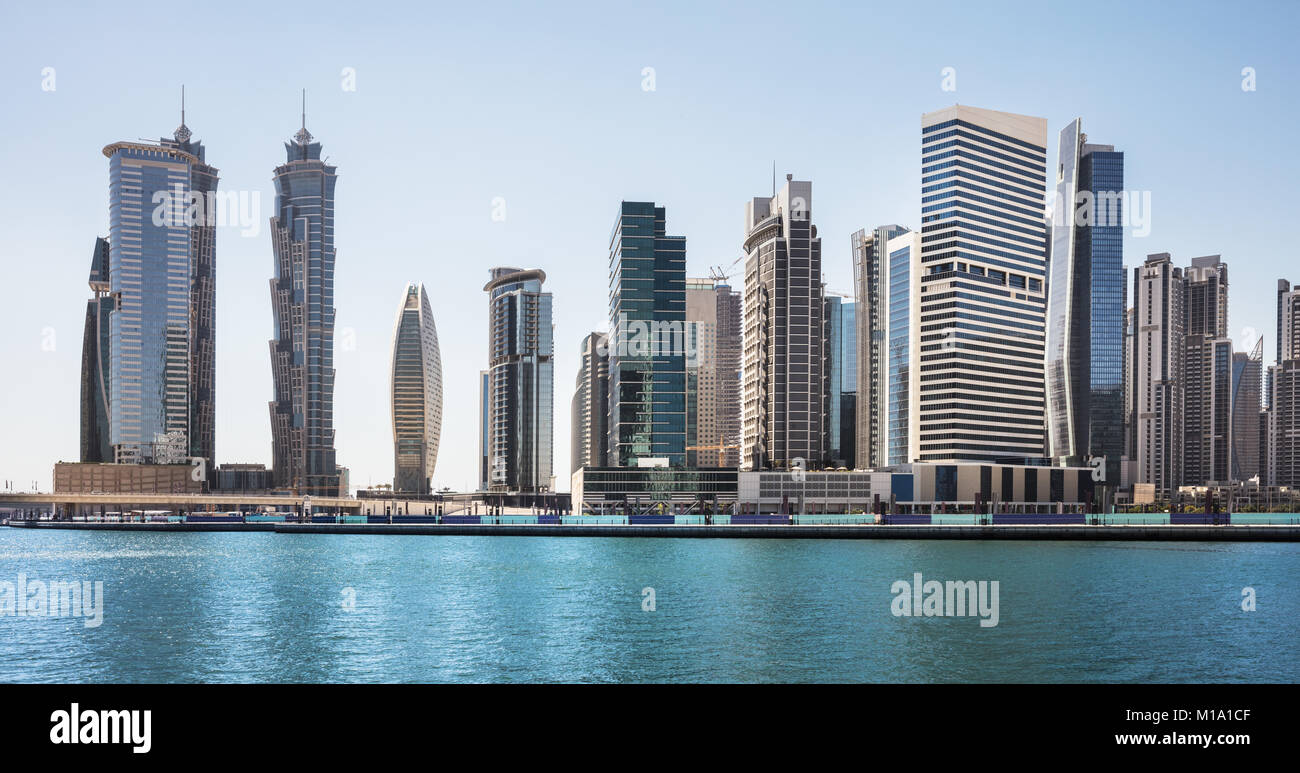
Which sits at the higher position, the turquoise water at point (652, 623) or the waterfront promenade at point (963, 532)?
the turquoise water at point (652, 623)

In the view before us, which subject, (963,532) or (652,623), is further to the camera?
(963,532)

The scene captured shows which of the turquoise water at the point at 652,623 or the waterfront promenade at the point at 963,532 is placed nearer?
the turquoise water at the point at 652,623

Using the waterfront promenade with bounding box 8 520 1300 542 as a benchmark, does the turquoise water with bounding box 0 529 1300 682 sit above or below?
above

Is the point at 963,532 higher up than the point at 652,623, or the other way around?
the point at 652,623

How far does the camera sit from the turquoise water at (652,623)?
50.2 metres

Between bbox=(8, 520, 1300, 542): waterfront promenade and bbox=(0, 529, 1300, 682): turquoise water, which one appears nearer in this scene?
bbox=(0, 529, 1300, 682): turquoise water

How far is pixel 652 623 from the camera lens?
64.6m

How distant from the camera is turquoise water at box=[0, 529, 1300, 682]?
50.2 metres
